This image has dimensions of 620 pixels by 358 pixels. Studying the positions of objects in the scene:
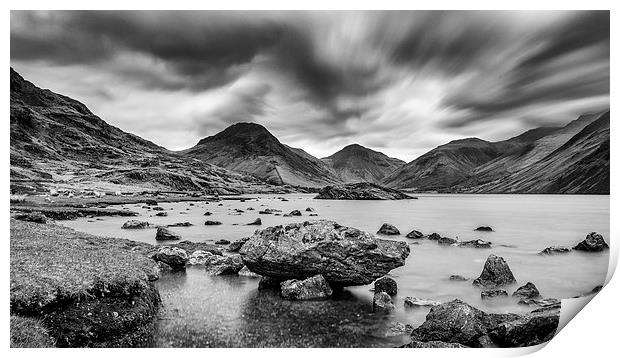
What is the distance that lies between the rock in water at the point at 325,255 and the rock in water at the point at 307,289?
1.54 ft

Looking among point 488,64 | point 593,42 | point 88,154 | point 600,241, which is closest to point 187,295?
point 488,64

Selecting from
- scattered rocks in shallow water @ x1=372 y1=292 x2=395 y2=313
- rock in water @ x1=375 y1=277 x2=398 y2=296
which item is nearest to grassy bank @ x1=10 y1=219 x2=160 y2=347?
scattered rocks in shallow water @ x1=372 y1=292 x2=395 y2=313

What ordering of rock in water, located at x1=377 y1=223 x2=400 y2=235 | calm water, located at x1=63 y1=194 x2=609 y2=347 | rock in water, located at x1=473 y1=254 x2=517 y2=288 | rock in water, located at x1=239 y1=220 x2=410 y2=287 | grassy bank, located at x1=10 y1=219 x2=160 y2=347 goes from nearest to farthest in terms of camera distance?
grassy bank, located at x1=10 y1=219 x2=160 y2=347
calm water, located at x1=63 y1=194 x2=609 y2=347
rock in water, located at x1=239 y1=220 x2=410 y2=287
rock in water, located at x1=473 y1=254 x2=517 y2=288
rock in water, located at x1=377 y1=223 x2=400 y2=235

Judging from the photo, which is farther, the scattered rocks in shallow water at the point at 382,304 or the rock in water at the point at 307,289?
the rock in water at the point at 307,289

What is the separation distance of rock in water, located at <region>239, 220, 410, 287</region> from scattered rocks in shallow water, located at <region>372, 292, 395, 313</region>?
54.7 inches

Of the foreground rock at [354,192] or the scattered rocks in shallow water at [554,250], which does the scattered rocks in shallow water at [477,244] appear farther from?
the foreground rock at [354,192]

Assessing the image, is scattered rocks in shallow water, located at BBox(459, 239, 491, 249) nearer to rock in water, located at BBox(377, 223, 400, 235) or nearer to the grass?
rock in water, located at BBox(377, 223, 400, 235)

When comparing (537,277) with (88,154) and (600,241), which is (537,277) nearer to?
(600,241)

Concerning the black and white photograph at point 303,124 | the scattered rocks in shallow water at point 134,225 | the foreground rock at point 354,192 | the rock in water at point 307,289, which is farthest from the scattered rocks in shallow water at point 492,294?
the foreground rock at point 354,192

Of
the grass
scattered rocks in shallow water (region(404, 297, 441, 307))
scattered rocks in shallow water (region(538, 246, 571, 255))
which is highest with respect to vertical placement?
the grass

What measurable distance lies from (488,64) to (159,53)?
1496 cm

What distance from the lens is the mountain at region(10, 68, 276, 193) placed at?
17.9m

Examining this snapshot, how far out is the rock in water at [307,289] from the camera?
13078 millimetres

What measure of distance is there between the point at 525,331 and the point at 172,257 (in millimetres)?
15102
